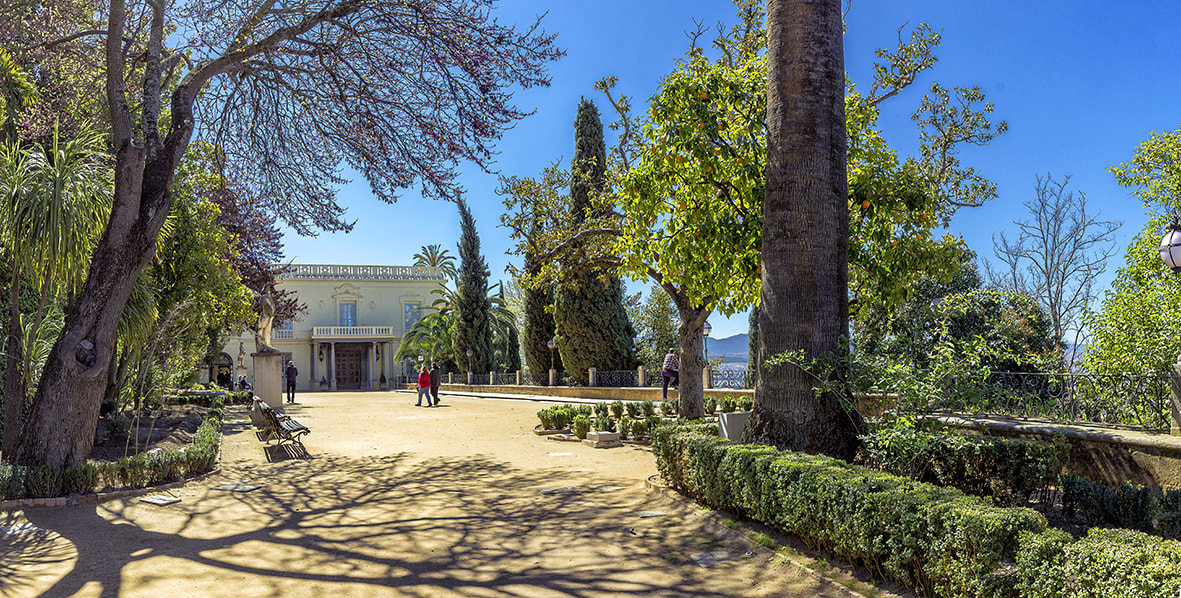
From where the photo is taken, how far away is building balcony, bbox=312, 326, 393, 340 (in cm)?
5038

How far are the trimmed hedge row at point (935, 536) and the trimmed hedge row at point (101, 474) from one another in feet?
20.9

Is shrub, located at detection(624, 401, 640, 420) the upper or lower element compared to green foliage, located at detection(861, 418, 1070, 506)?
lower

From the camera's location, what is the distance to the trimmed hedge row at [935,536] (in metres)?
3.04

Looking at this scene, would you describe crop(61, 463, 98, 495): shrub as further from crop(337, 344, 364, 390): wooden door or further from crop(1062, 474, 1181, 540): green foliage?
crop(337, 344, 364, 390): wooden door

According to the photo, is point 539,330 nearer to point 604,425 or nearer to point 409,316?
point 604,425

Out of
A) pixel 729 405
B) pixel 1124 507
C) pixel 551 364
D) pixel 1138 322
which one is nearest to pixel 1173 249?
pixel 1138 322

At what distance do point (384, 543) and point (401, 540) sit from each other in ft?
0.47

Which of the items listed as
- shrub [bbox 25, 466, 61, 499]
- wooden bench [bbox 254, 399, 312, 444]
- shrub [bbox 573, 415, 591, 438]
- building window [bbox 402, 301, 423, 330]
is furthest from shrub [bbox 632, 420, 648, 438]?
→ building window [bbox 402, 301, 423, 330]

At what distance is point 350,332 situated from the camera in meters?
50.8

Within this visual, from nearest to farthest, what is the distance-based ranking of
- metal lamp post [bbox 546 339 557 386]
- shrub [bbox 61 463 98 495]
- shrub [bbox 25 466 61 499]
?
shrub [bbox 25 466 61 499]
shrub [bbox 61 463 98 495]
metal lamp post [bbox 546 339 557 386]

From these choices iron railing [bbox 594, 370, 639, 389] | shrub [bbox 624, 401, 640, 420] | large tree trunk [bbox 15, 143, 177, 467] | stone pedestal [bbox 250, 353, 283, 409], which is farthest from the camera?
iron railing [bbox 594, 370, 639, 389]

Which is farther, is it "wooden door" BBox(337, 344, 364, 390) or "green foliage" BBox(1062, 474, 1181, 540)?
"wooden door" BBox(337, 344, 364, 390)

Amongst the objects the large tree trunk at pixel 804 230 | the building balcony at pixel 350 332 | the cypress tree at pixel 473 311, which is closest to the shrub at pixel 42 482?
the large tree trunk at pixel 804 230

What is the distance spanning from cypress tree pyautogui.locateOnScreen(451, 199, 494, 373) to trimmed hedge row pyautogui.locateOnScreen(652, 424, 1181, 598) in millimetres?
31096
